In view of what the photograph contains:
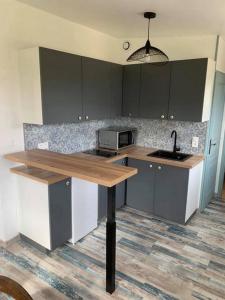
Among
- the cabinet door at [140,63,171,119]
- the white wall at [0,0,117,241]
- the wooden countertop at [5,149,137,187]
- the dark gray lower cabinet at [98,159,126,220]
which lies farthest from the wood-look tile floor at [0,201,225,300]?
the cabinet door at [140,63,171,119]

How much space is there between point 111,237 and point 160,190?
1.37 m

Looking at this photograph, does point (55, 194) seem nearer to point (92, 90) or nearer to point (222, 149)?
point (92, 90)

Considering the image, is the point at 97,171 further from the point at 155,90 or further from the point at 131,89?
the point at 131,89

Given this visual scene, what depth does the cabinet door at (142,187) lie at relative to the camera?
3176 millimetres

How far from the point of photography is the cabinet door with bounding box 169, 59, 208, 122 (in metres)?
2.80

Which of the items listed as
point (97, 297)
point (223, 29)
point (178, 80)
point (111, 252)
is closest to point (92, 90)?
point (178, 80)

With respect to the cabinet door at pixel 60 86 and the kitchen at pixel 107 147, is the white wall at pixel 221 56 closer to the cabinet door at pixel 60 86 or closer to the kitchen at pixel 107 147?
the kitchen at pixel 107 147

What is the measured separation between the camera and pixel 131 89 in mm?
3363

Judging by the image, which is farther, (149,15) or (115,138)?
(115,138)

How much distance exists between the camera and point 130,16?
2.49 meters

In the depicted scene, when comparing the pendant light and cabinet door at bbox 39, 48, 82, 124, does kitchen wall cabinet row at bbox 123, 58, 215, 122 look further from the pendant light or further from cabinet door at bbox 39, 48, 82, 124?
cabinet door at bbox 39, 48, 82, 124

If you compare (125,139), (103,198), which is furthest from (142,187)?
(125,139)

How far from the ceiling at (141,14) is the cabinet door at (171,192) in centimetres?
168

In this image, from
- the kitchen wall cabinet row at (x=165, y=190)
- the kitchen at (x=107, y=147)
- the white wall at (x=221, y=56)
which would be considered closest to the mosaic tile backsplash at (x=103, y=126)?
the kitchen at (x=107, y=147)
